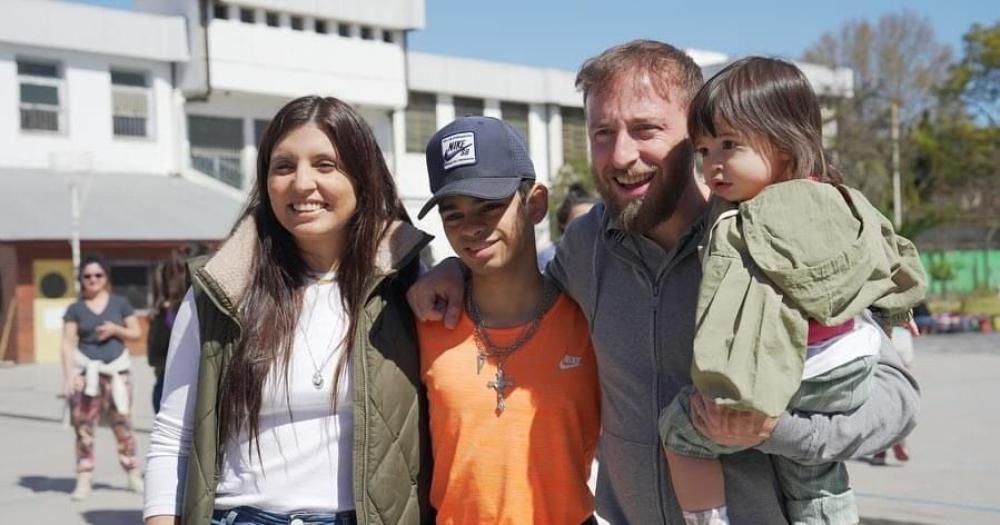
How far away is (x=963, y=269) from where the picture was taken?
32469 mm

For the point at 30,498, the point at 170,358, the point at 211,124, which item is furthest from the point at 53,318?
the point at 170,358

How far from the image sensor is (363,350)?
9.41ft

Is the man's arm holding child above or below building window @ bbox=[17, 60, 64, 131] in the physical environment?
below

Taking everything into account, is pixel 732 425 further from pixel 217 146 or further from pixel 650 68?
pixel 217 146

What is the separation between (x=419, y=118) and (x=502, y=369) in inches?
1447

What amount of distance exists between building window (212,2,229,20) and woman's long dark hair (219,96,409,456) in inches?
1233

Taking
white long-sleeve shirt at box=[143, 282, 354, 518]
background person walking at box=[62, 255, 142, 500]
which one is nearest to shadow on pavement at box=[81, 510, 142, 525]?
background person walking at box=[62, 255, 142, 500]

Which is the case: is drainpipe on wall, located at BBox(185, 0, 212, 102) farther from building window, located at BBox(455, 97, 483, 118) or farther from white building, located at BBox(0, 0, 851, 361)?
building window, located at BBox(455, 97, 483, 118)

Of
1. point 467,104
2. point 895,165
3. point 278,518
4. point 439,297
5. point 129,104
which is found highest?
point 467,104

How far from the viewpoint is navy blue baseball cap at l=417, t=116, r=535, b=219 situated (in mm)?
2744

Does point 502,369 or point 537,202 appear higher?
point 537,202

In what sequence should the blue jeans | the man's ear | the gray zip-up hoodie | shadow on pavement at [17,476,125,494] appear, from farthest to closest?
shadow on pavement at [17,476,125,494] → the man's ear → the blue jeans → the gray zip-up hoodie

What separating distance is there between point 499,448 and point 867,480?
705cm

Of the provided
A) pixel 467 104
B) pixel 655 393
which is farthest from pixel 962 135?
pixel 655 393
